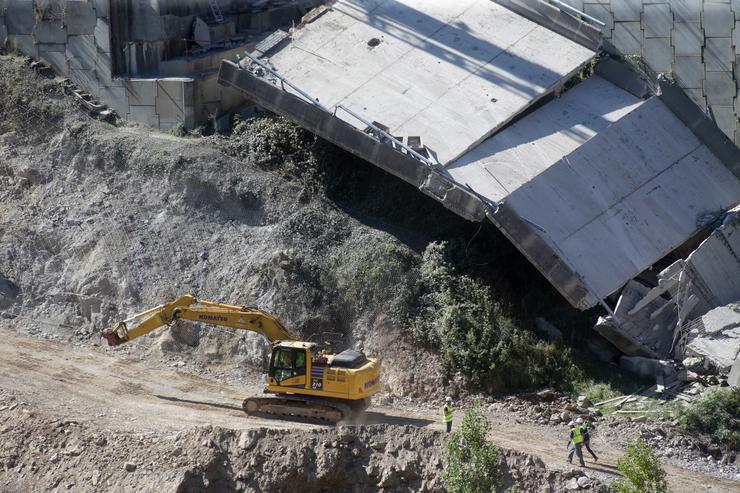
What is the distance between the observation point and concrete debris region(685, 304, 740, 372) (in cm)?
2589

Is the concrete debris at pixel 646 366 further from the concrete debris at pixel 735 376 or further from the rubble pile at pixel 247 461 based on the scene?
the rubble pile at pixel 247 461

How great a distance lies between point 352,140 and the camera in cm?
2888

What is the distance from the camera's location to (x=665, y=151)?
29.1 metres

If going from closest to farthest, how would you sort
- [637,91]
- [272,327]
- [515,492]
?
[515,492]
[272,327]
[637,91]

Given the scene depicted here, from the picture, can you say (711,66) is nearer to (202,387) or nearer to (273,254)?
(273,254)

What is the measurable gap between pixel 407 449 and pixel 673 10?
1418 cm

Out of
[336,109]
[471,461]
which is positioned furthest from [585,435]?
[336,109]

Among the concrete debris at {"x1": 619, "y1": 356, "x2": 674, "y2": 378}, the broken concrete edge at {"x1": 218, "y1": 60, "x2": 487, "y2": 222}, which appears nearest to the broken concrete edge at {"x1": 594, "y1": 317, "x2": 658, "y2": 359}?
the concrete debris at {"x1": 619, "y1": 356, "x2": 674, "y2": 378}

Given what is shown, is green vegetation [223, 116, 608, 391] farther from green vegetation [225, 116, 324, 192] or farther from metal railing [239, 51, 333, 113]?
metal railing [239, 51, 333, 113]

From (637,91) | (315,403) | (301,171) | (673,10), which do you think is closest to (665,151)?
(637,91)

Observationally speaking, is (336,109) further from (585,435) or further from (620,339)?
(585,435)

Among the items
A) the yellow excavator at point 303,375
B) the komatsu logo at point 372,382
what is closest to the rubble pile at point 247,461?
the yellow excavator at point 303,375

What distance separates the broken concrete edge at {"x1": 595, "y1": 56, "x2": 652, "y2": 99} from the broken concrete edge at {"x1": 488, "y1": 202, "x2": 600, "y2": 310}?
5.46m

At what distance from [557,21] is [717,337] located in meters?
9.00
